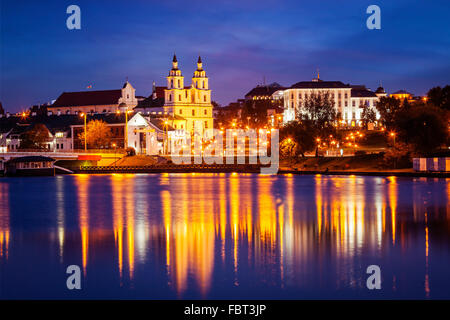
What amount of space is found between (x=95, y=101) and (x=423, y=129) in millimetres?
115508

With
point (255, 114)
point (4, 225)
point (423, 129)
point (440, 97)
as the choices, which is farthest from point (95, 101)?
point (4, 225)

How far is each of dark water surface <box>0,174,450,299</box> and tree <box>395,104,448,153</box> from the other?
20909mm

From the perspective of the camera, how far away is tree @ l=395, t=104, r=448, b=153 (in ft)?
210

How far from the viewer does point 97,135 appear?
349 ft

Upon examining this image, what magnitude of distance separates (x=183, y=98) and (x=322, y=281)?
133143 mm

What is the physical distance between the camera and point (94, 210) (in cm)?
3709

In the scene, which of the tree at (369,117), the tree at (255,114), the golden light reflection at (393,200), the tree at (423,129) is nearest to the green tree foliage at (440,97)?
the tree at (423,129)

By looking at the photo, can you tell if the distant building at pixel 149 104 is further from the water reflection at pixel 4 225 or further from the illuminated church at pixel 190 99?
the water reflection at pixel 4 225

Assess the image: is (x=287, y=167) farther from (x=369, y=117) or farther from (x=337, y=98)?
(x=337, y=98)

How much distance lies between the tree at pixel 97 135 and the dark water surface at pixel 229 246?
6225 centimetres

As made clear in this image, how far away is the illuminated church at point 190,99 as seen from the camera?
14750cm

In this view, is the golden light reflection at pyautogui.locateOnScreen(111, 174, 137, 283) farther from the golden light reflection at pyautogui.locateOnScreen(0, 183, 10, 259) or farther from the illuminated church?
the illuminated church
